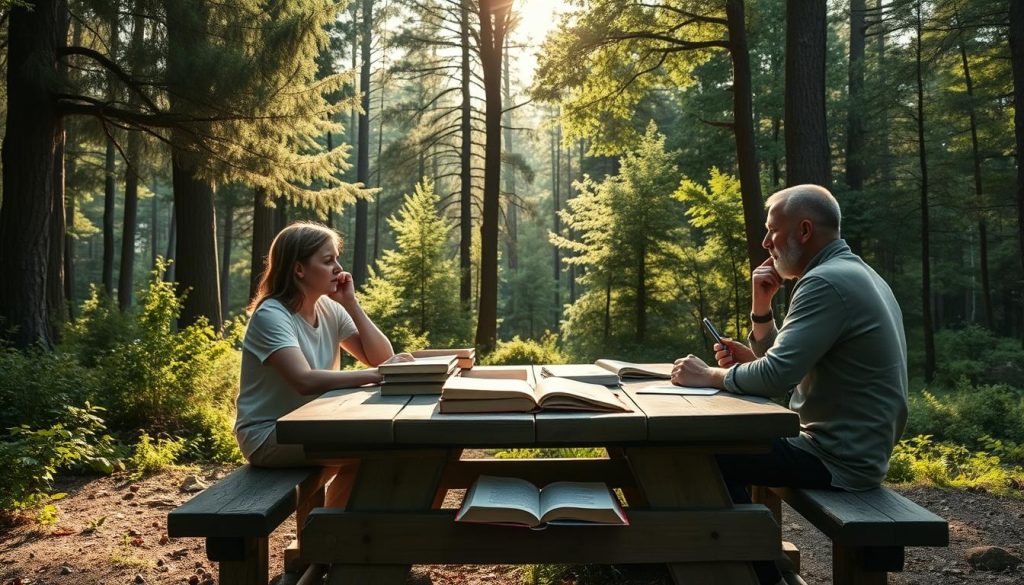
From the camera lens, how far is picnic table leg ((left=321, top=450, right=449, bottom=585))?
246cm

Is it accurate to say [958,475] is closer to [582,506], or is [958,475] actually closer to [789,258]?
[789,258]

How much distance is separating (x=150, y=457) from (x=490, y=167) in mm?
10160

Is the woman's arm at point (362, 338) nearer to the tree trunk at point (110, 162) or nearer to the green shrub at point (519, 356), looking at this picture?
the tree trunk at point (110, 162)

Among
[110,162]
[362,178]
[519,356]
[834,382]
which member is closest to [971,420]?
[519,356]

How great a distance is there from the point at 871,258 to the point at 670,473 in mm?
26741

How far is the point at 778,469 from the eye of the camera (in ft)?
9.11

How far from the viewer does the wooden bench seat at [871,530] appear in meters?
2.25

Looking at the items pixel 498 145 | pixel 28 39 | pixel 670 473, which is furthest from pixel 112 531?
pixel 498 145

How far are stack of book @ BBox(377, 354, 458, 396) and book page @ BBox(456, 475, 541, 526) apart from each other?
19.6 inches

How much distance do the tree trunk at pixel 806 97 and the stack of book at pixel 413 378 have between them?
21.4 feet

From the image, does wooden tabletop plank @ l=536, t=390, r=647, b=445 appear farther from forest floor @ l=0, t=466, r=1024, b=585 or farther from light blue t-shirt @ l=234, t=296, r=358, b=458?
forest floor @ l=0, t=466, r=1024, b=585

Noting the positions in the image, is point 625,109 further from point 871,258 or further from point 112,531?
point 871,258

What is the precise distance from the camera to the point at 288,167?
31.4ft

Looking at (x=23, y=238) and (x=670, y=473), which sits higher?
(x=23, y=238)
